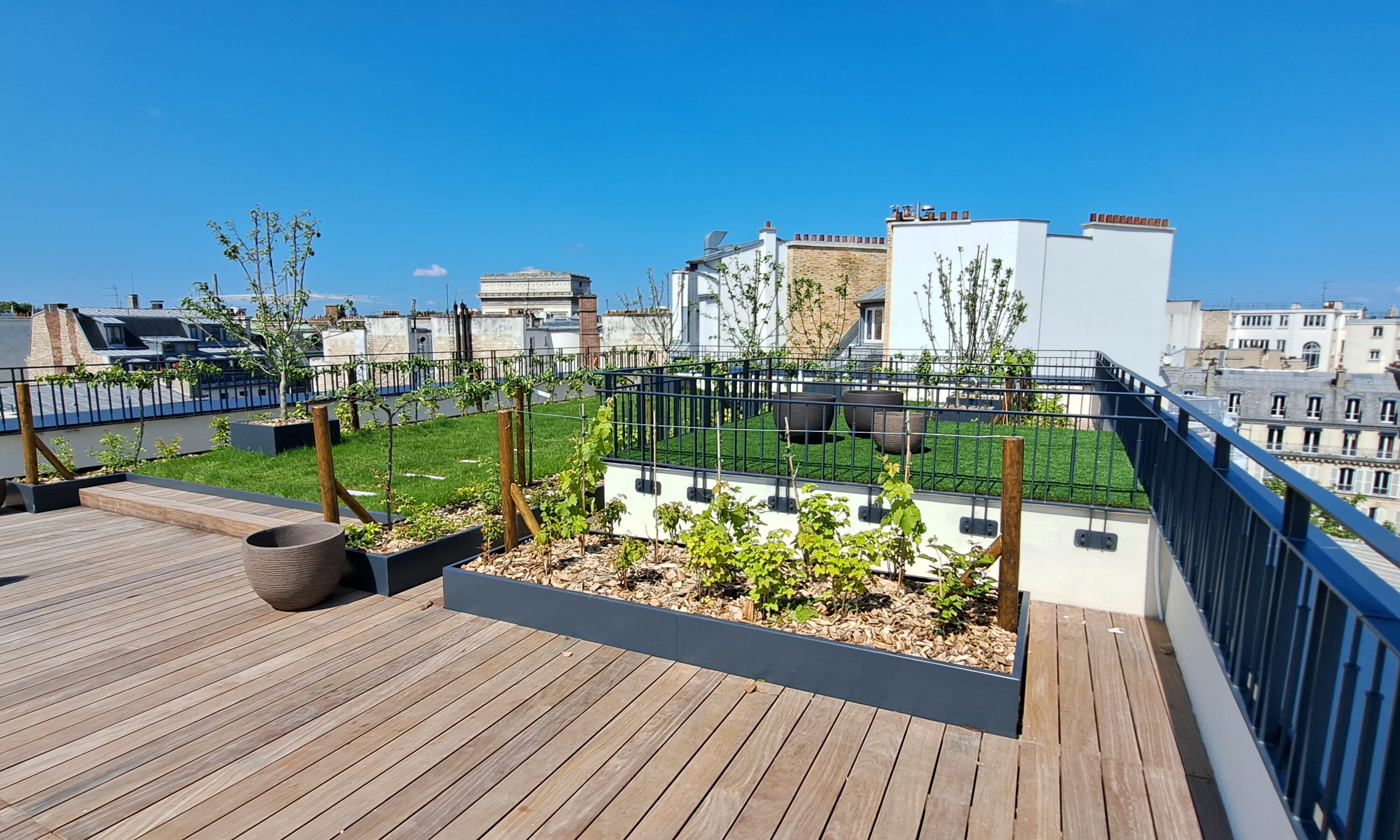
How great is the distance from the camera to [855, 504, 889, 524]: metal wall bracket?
5.36 meters

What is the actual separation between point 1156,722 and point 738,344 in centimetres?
1663

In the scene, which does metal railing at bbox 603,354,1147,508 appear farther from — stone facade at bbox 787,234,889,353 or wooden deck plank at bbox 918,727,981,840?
stone facade at bbox 787,234,889,353

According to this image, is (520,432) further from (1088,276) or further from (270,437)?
(1088,276)

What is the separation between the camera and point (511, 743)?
10.6 ft

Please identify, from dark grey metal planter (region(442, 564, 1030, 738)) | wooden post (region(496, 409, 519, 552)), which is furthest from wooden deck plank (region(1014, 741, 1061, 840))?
wooden post (region(496, 409, 519, 552))

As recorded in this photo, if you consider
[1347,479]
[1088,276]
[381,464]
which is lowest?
[1347,479]

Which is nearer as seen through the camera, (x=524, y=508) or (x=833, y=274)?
(x=524, y=508)

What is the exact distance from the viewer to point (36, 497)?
24.0 feet

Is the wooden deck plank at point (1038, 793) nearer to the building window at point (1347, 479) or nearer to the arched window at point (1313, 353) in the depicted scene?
the building window at point (1347, 479)

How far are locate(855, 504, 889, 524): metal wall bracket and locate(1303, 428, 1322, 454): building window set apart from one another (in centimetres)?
5607

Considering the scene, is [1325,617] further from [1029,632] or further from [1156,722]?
[1029,632]

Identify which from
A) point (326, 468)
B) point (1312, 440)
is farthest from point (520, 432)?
point (1312, 440)

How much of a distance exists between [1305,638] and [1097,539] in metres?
2.94

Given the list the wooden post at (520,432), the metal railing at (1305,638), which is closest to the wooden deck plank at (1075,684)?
the metal railing at (1305,638)
